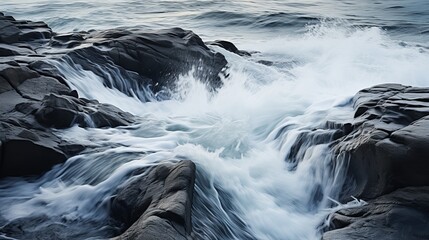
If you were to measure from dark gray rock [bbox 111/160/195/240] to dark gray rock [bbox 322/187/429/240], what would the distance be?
1.39 meters

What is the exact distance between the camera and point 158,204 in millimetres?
3938

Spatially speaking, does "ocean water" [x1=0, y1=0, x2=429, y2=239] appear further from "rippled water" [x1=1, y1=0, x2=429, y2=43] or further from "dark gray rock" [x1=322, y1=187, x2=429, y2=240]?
"rippled water" [x1=1, y1=0, x2=429, y2=43]

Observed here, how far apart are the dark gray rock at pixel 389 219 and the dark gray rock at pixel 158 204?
1393 millimetres

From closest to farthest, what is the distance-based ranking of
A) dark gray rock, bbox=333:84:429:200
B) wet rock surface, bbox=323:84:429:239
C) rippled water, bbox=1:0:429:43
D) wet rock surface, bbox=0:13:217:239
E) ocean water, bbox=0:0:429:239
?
1. wet rock surface, bbox=0:13:217:239
2. wet rock surface, bbox=323:84:429:239
3. dark gray rock, bbox=333:84:429:200
4. ocean water, bbox=0:0:429:239
5. rippled water, bbox=1:0:429:43

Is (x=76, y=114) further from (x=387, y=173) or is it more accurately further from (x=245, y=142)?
(x=387, y=173)

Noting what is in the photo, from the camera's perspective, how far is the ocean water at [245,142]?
15.8 feet

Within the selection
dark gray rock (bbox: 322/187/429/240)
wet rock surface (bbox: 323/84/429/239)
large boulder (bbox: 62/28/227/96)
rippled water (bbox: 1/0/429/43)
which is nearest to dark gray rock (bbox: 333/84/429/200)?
wet rock surface (bbox: 323/84/429/239)

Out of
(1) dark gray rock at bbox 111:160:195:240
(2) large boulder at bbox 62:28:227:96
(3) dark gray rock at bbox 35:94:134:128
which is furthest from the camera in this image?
(2) large boulder at bbox 62:28:227:96

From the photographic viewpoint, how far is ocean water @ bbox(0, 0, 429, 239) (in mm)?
4816

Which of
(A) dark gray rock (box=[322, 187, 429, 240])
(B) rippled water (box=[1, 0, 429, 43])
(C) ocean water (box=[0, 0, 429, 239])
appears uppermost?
(A) dark gray rock (box=[322, 187, 429, 240])

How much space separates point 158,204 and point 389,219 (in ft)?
7.03

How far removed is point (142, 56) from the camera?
371 inches

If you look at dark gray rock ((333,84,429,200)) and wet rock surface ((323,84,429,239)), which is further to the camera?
dark gray rock ((333,84,429,200))

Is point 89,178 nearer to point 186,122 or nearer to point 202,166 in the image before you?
point 202,166
